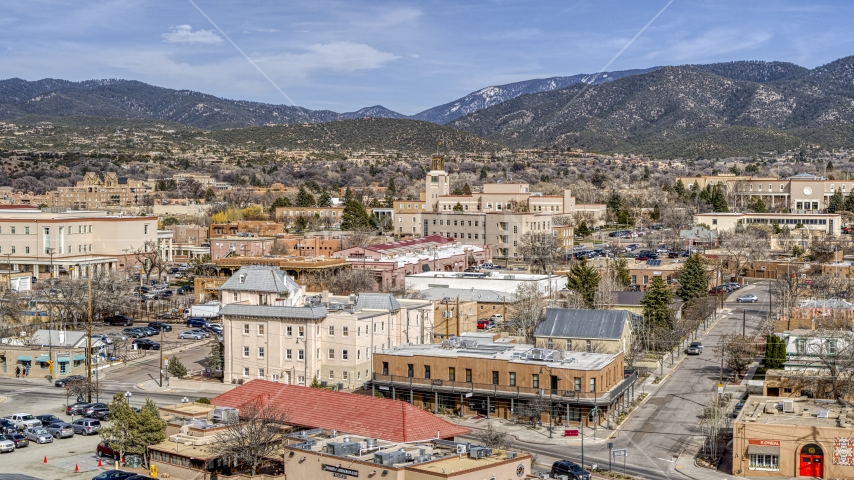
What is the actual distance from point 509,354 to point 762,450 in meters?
12.7

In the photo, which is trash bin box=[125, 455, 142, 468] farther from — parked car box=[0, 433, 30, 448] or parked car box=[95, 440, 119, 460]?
parked car box=[0, 433, 30, 448]

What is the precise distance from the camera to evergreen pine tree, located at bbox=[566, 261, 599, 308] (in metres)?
68.7

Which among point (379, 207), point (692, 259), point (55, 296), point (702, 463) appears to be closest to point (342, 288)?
point (55, 296)

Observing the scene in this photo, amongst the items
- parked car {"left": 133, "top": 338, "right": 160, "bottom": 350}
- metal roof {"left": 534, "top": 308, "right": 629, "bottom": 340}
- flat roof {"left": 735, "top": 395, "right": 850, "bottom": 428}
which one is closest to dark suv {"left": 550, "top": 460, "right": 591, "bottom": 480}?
flat roof {"left": 735, "top": 395, "right": 850, "bottom": 428}

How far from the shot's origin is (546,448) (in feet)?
132

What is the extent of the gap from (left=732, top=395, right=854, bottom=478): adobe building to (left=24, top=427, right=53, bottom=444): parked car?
25.5 meters

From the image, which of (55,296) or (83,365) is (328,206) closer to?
(55,296)

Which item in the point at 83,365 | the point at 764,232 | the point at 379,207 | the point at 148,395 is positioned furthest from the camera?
the point at 379,207

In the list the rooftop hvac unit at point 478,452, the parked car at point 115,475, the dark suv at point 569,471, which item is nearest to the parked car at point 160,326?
the parked car at point 115,475

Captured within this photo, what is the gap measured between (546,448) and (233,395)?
11835mm

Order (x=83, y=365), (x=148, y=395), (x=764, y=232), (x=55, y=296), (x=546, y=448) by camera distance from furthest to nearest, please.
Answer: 1. (x=764, y=232)
2. (x=55, y=296)
3. (x=83, y=365)
4. (x=148, y=395)
5. (x=546, y=448)

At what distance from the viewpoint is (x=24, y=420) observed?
4369cm

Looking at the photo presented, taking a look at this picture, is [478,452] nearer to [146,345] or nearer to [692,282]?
[146,345]

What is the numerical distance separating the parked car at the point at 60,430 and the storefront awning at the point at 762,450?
25.7m
